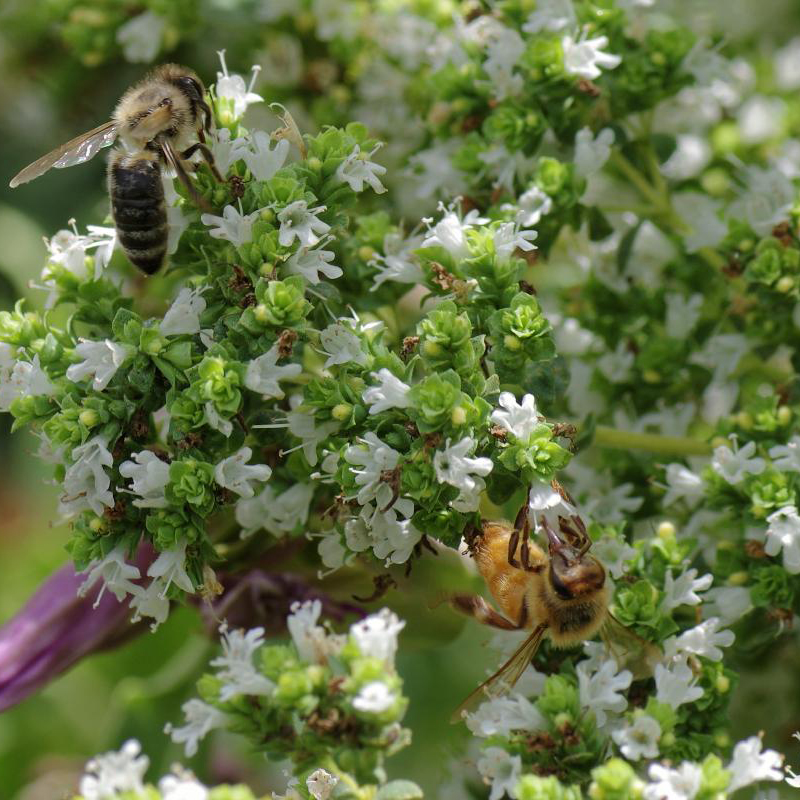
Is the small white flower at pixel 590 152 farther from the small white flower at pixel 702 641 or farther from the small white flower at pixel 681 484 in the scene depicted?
the small white flower at pixel 702 641

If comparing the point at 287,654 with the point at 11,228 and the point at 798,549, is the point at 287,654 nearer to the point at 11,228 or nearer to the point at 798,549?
the point at 798,549

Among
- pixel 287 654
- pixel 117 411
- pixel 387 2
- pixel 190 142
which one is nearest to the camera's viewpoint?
pixel 287 654

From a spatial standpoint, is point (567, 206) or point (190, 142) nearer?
point (190, 142)

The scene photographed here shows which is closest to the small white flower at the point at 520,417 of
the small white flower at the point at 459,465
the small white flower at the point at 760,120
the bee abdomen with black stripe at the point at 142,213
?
the small white flower at the point at 459,465

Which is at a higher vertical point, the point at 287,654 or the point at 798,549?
the point at 287,654

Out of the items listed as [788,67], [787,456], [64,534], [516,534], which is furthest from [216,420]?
[788,67]

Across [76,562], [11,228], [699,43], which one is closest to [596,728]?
[76,562]

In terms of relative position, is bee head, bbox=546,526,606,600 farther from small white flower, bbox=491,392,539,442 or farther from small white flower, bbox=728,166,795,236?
small white flower, bbox=728,166,795,236

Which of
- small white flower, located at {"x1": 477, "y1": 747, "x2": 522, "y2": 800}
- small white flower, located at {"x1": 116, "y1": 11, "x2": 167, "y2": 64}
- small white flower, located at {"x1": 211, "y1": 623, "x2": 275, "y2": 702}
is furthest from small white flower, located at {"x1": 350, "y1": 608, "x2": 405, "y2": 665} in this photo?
small white flower, located at {"x1": 116, "y1": 11, "x2": 167, "y2": 64}
